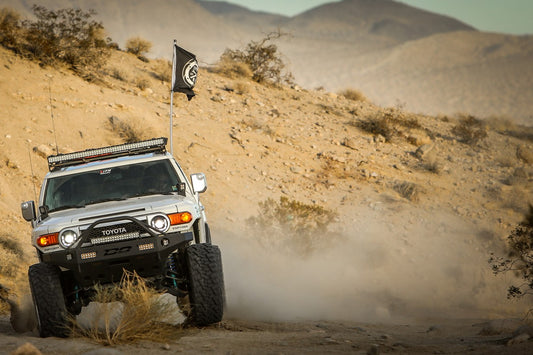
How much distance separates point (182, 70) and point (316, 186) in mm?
6562

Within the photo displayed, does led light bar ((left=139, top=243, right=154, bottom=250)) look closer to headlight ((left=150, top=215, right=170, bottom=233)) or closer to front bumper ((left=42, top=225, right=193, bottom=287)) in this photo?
front bumper ((left=42, top=225, right=193, bottom=287))

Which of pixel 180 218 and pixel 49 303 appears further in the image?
pixel 180 218

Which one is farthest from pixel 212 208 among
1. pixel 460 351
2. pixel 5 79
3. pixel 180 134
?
pixel 460 351

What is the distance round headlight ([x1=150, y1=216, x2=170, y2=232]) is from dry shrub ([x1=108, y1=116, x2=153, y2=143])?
1167cm

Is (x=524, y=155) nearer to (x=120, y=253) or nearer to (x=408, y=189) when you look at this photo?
(x=408, y=189)

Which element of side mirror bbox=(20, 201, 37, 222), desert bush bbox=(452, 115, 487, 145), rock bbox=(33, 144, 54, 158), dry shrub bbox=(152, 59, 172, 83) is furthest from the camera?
dry shrub bbox=(152, 59, 172, 83)

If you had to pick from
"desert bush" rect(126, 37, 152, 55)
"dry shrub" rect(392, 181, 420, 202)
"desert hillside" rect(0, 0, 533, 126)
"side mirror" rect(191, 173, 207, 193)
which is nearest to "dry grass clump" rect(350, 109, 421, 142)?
"dry shrub" rect(392, 181, 420, 202)

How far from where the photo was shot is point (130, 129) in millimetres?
17859

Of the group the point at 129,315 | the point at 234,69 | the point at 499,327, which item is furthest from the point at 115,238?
the point at 234,69

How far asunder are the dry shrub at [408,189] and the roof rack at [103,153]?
10908 mm

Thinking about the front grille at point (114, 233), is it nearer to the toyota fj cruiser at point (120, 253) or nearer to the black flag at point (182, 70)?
the toyota fj cruiser at point (120, 253)

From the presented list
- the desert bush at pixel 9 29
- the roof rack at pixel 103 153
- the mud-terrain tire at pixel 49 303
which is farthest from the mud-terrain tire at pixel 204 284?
the desert bush at pixel 9 29

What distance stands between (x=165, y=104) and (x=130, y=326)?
15026mm

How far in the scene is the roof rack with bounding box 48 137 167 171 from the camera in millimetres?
7793
